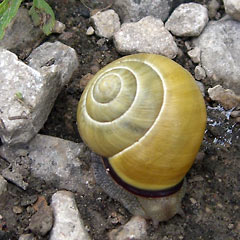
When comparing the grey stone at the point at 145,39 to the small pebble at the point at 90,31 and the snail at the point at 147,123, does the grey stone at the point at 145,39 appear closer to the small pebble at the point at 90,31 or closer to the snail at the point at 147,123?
the small pebble at the point at 90,31

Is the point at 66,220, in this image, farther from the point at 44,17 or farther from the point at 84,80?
the point at 44,17

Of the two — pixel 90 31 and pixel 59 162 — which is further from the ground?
pixel 90 31

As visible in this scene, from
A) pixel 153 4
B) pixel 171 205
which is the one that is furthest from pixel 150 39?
A: pixel 171 205

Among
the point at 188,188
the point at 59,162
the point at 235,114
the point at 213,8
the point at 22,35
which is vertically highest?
the point at 22,35

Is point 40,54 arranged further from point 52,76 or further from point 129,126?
point 129,126

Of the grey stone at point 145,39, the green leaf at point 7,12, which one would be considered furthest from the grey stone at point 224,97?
the green leaf at point 7,12

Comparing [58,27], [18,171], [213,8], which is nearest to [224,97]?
[213,8]
